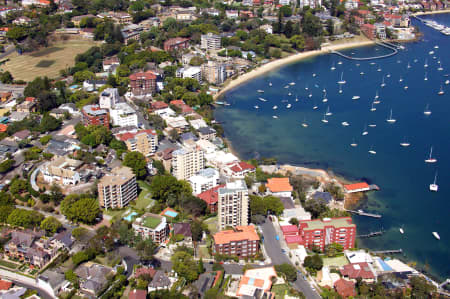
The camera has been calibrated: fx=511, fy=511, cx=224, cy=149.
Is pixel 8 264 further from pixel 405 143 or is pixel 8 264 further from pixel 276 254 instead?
pixel 405 143

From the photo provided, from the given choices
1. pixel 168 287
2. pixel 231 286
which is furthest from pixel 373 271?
pixel 168 287

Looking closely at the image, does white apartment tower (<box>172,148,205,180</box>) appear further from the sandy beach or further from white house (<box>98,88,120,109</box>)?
the sandy beach

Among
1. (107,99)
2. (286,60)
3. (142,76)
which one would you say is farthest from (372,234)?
(286,60)

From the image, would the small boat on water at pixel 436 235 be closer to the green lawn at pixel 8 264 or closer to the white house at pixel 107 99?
the green lawn at pixel 8 264

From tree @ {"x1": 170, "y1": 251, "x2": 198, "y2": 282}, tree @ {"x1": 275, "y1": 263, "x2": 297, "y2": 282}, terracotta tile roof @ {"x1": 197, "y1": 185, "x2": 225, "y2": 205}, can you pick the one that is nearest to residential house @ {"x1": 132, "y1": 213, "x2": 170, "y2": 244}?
tree @ {"x1": 170, "y1": 251, "x2": 198, "y2": 282}

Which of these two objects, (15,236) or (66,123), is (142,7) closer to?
(66,123)
